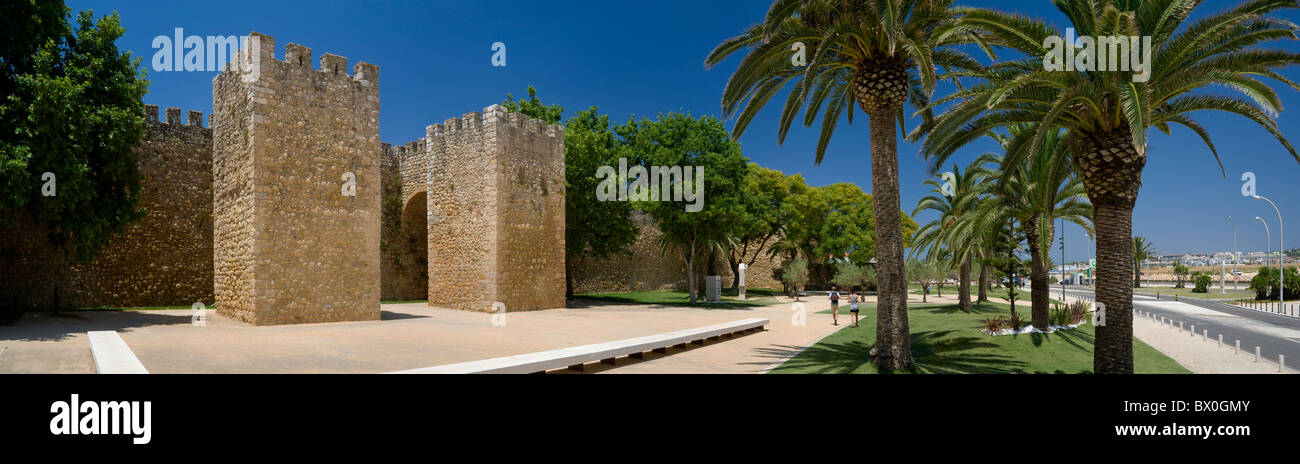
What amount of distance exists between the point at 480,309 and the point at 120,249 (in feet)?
32.2

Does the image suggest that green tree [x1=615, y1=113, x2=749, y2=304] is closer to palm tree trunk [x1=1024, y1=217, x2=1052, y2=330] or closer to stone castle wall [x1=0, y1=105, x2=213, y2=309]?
palm tree trunk [x1=1024, y1=217, x2=1052, y2=330]

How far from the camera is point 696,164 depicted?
25.3 meters

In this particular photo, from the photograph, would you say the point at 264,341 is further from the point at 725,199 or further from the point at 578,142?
the point at 725,199

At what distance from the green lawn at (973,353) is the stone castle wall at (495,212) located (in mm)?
9241

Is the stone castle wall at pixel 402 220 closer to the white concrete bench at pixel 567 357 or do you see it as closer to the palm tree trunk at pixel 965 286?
the white concrete bench at pixel 567 357

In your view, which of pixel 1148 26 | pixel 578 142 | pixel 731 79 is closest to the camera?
pixel 1148 26

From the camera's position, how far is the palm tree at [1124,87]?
804 cm

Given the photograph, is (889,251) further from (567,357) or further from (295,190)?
(295,190)

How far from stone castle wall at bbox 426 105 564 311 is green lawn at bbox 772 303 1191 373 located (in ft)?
30.3

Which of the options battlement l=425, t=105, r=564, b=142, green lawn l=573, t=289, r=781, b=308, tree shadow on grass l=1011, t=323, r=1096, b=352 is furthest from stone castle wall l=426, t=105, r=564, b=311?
tree shadow on grass l=1011, t=323, r=1096, b=352

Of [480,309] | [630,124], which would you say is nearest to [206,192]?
[480,309]

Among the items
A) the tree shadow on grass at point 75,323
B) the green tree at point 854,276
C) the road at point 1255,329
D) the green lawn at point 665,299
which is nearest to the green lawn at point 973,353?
the road at point 1255,329

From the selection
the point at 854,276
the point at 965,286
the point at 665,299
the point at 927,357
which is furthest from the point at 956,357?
the point at 854,276
